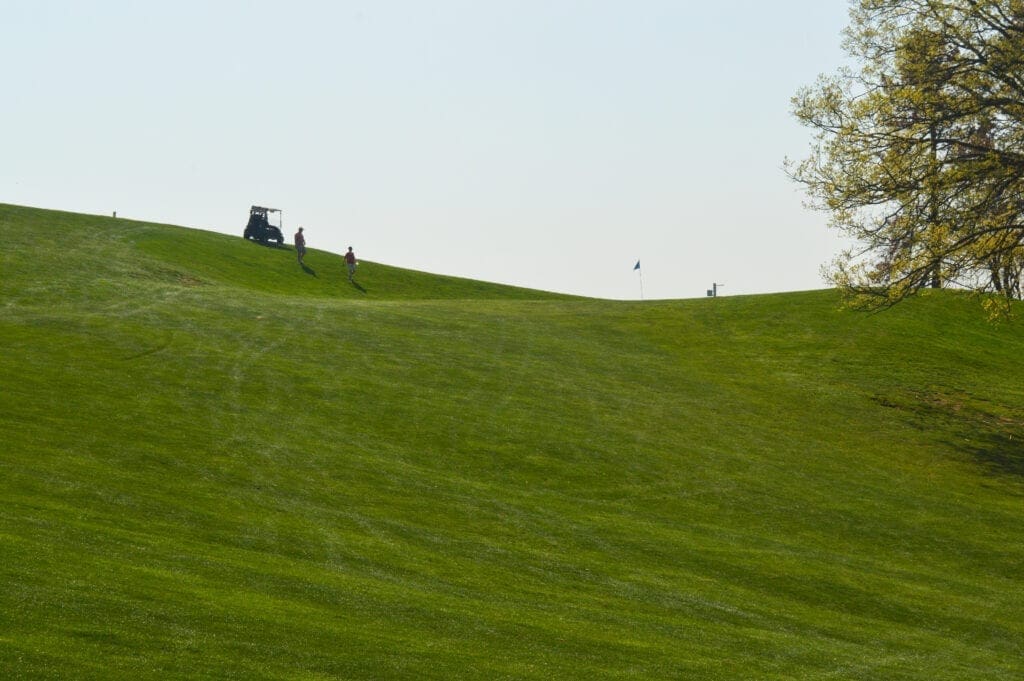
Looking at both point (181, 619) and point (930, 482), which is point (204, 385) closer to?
A: point (181, 619)

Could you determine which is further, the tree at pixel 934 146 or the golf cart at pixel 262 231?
the golf cart at pixel 262 231

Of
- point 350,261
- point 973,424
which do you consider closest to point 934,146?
point 973,424

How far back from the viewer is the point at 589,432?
34219 mm

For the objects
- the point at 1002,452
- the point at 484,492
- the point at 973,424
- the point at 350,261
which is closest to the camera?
the point at 484,492

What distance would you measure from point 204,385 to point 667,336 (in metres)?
27.0

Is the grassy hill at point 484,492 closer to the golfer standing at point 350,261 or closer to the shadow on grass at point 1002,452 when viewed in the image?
the shadow on grass at point 1002,452

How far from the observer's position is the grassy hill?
50.5 feet

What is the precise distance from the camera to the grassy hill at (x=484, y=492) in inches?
606

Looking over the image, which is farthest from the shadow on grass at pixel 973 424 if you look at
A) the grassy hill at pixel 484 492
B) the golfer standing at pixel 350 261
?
the golfer standing at pixel 350 261

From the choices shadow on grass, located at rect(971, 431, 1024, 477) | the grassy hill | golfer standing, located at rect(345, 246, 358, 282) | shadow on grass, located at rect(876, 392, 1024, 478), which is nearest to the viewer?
the grassy hill

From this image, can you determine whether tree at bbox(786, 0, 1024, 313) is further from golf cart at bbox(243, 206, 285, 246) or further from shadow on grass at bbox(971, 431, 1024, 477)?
golf cart at bbox(243, 206, 285, 246)

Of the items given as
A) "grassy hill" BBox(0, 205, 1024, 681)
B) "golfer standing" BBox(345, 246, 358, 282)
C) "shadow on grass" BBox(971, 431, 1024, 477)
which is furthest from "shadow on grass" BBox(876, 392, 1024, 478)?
"golfer standing" BBox(345, 246, 358, 282)

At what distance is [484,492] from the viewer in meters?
27.0

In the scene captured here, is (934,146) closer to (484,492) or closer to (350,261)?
(484,492)
